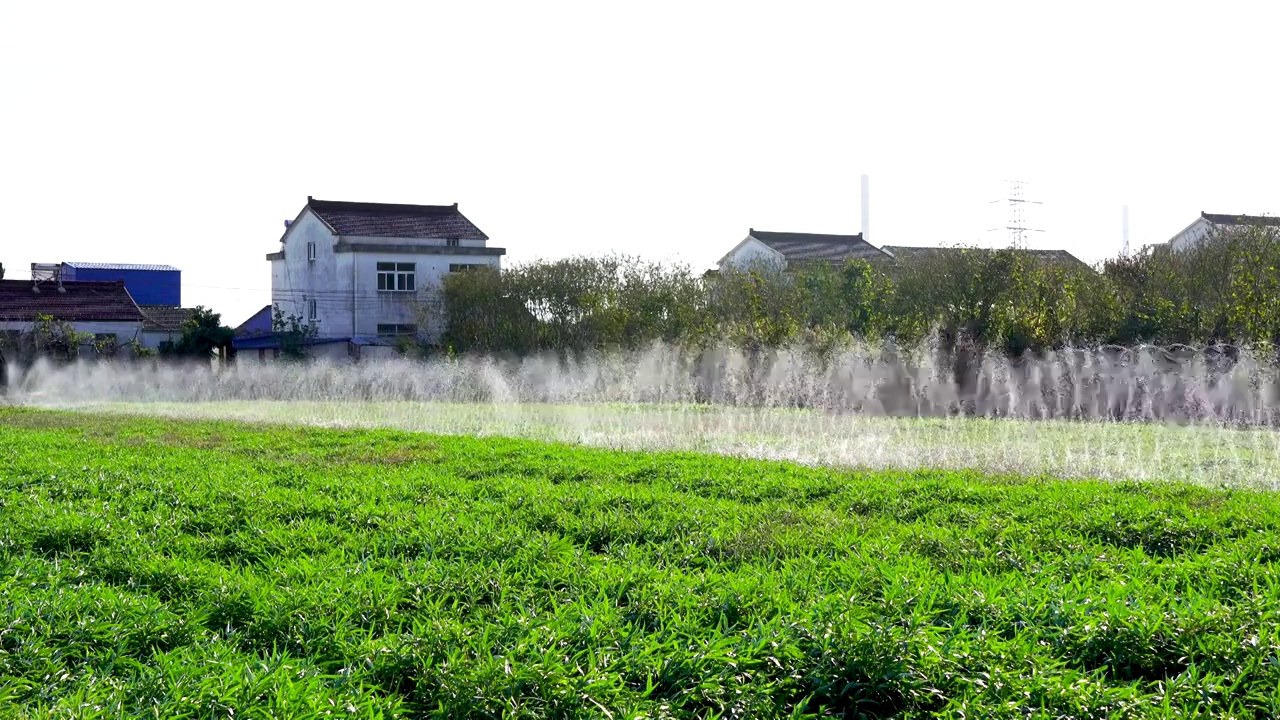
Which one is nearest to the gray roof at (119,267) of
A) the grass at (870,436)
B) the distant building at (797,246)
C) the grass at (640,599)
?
the distant building at (797,246)

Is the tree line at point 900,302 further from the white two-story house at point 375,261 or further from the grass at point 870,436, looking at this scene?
the white two-story house at point 375,261

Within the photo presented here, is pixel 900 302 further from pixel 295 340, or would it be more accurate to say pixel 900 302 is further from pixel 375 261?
pixel 375 261

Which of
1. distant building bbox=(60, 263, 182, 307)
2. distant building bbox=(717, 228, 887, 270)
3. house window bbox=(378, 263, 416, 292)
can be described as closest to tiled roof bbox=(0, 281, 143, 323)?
house window bbox=(378, 263, 416, 292)

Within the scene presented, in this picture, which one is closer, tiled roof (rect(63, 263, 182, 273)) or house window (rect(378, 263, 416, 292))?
house window (rect(378, 263, 416, 292))

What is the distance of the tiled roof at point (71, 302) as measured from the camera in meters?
39.8

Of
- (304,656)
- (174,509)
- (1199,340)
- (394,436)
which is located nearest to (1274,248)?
(1199,340)

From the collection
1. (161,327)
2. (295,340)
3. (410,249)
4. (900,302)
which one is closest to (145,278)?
(161,327)

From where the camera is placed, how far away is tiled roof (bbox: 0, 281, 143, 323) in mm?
39844

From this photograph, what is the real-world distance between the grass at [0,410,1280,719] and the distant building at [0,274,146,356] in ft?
111

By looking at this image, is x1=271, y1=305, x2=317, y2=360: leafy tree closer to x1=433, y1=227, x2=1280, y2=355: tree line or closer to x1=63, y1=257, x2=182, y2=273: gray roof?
x1=433, y1=227, x2=1280, y2=355: tree line

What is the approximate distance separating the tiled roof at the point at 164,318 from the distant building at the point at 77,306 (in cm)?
75

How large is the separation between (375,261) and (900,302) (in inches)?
797

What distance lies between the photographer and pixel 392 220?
40.8 metres

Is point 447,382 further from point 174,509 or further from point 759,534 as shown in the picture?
point 759,534
